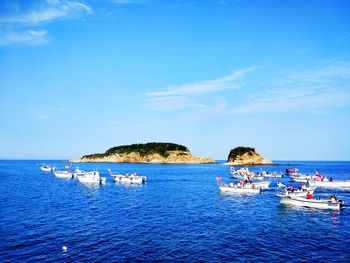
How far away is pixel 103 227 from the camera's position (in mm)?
37156

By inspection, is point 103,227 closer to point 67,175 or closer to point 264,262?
point 264,262

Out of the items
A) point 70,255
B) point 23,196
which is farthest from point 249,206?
point 23,196

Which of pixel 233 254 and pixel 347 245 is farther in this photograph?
pixel 347 245

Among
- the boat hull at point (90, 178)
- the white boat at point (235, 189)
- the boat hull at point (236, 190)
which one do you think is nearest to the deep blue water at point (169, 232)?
the boat hull at point (236, 190)

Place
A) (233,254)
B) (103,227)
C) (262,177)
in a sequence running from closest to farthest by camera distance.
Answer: (233,254) → (103,227) → (262,177)

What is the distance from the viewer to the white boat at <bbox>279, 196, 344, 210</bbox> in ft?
163

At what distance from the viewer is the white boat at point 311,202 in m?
49.8

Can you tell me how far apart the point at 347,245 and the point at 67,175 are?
95045 millimetres

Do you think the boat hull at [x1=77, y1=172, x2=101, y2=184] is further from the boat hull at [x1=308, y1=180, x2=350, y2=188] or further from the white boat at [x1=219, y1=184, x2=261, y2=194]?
the boat hull at [x1=308, y1=180, x2=350, y2=188]

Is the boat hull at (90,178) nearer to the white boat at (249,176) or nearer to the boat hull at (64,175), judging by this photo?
the boat hull at (64,175)

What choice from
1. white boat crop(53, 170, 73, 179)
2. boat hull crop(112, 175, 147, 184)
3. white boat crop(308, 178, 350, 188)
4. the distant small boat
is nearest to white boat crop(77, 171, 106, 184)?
boat hull crop(112, 175, 147, 184)

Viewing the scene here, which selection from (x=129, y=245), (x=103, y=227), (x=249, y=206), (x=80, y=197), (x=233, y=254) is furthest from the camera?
(x=80, y=197)

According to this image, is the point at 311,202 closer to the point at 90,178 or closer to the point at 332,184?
the point at 332,184

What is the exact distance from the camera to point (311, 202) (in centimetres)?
5147
